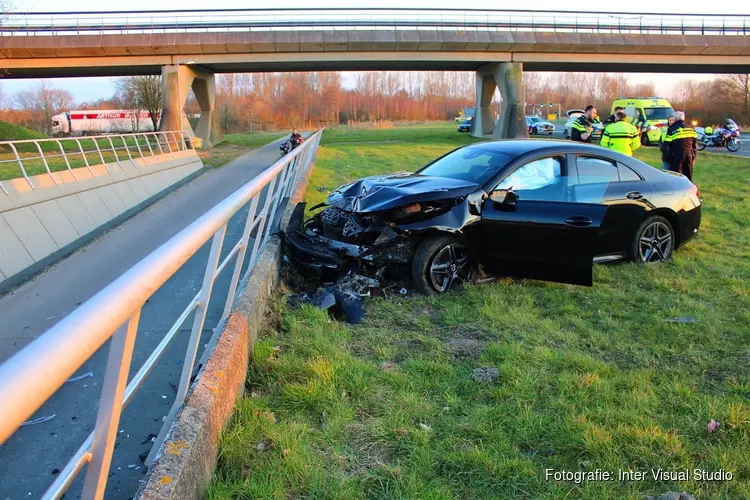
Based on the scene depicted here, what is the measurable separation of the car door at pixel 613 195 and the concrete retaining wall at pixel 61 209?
686cm

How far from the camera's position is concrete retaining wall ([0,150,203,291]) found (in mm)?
8133

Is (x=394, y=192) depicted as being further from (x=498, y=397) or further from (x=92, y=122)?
(x=92, y=122)

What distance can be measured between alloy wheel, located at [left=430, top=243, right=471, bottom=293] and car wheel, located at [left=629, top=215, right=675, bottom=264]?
2087 millimetres

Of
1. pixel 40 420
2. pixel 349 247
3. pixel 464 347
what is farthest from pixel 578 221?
pixel 40 420

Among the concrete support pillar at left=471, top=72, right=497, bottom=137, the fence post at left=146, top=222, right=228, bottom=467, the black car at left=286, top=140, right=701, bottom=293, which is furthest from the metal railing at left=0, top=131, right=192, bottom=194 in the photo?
the concrete support pillar at left=471, top=72, right=497, bottom=137

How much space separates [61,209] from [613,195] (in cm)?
874

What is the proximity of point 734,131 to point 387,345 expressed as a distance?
2723 centimetres

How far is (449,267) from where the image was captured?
232 inches

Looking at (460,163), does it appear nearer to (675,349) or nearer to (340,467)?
(675,349)

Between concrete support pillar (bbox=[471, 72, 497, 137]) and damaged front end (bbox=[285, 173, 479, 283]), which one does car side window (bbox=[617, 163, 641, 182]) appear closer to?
damaged front end (bbox=[285, 173, 479, 283])

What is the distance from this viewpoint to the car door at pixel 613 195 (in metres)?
6.29

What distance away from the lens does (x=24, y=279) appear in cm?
751

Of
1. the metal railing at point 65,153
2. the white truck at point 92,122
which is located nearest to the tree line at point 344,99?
the white truck at point 92,122

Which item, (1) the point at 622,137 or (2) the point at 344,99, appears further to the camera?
A: (2) the point at 344,99
